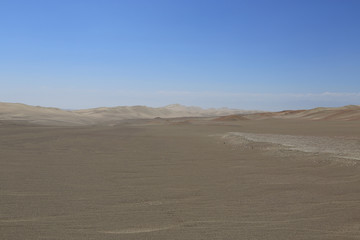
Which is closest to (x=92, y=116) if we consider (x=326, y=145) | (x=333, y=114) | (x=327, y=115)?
(x=327, y=115)

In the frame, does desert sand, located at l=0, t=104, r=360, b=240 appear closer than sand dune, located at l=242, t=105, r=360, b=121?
Yes

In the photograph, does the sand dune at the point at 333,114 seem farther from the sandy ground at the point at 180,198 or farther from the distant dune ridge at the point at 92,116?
the sandy ground at the point at 180,198

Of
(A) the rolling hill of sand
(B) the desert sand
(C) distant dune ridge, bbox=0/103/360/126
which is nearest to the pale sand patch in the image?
(B) the desert sand

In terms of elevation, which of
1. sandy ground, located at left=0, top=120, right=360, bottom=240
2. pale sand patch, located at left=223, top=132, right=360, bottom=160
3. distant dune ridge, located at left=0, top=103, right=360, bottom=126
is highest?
distant dune ridge, located at left=0, top=103, right=360, bottom=126

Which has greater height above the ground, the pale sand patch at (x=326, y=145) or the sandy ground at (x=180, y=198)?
the pale sand patch at (x=326, y=145)

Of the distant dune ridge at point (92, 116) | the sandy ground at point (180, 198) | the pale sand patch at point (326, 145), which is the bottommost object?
the sandy ground at point (180, 198)

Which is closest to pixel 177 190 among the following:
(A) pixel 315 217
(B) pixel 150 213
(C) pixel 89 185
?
(B) pixel 150 213

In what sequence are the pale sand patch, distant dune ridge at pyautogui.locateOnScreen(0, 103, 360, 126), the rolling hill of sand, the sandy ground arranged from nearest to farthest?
the sandy ground < the pale sand patch < the rolling hill of sand < distant dune ridge at pyautogui.locateOnScreen(0, 103, 360, 126)

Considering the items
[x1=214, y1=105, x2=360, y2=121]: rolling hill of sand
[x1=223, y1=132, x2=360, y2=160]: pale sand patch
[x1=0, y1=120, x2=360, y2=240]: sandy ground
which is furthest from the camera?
[x1=214, y1=105, x2=360, y2=121]: rolling hill of sand

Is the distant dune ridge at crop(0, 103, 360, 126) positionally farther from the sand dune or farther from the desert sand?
the desert sand

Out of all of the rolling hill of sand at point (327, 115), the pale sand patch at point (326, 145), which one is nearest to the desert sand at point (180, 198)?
the pale sand patch at point (326, 145)

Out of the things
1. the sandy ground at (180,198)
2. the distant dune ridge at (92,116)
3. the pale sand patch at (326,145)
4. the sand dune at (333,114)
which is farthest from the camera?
the distant dune ridge at (92,116)

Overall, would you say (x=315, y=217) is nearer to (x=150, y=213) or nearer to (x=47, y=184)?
(x=150, y=213)

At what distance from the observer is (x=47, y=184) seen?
5.60 metres
